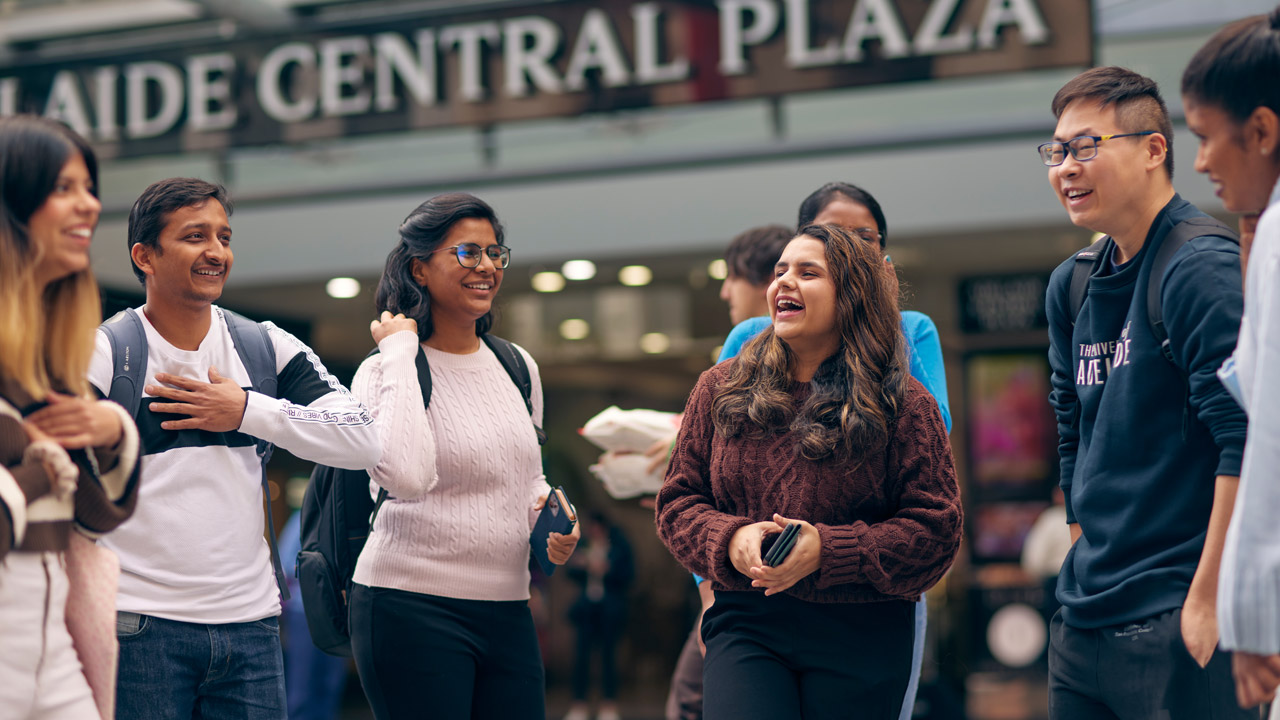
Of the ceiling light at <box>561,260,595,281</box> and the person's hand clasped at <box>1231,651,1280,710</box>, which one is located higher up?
the ceiling light at <box>561,260,595,281</box>

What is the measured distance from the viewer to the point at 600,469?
4.21 meters

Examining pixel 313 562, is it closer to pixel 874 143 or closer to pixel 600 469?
pixel 600 469

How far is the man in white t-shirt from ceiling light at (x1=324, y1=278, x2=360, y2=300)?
22.6 feet

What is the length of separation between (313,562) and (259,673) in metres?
0.54

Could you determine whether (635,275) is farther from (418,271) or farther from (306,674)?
(418,271)

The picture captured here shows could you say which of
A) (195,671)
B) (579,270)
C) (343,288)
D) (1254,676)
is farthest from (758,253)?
(343,288)

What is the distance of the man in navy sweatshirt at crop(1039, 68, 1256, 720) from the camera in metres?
2.37

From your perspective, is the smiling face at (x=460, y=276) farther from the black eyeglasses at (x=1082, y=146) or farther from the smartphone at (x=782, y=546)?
the black eyeglasses at (x=1082, y=146)

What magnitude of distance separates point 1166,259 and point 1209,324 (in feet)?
0.75

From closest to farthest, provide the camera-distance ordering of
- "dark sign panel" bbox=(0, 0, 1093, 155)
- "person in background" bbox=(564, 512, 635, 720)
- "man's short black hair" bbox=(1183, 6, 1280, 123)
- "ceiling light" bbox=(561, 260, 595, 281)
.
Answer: "man's short black hair" bbox=(1183, 6, 1280, 123) < "dark sign panel" bbox=(0, 0, 1093, 155) < "ceiling light" bbox=(561, 260, 595, 281) < "person in background" bbox=(564, 512, 635, 720)

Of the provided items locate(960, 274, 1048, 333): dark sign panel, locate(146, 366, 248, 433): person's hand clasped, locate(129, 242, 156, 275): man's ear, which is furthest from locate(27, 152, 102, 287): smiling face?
locate(960, 274, 1048, 333): dark sign panel

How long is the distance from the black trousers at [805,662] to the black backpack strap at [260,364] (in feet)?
3.99

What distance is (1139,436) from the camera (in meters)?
2.53

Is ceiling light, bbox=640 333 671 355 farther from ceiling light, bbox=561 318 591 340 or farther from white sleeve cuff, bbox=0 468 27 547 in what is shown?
white sleeve cuff, bbox=0 468 27 547
